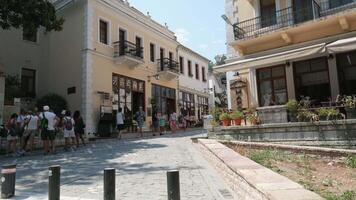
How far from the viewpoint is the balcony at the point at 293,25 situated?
14195 millimetres

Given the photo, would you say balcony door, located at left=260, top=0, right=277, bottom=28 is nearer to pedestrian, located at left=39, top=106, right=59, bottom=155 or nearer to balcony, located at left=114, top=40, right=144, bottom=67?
balcony, located at left=114, top=40, right=144, bottom=67

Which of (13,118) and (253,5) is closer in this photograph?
(13,118)

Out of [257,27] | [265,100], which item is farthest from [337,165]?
[257,27]

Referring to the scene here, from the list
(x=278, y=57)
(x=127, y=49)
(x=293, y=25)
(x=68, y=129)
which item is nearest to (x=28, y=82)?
(x=127, y=49)

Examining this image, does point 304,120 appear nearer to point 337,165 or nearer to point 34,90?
point 337,165

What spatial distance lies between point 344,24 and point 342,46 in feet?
8.13

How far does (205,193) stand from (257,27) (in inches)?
467

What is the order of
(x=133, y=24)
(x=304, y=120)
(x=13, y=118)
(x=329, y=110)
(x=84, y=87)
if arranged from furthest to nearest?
1. (x=133, y=24)
2. (x=84, y=87)
3. (x=13, y=118)
4. (x=304, y=120)
5. (x=329, y=110)

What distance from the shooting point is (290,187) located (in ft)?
14.8

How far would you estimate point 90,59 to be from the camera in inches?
855

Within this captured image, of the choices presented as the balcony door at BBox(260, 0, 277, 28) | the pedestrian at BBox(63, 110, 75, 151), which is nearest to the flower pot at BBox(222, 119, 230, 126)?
the balcony door at BBox(260, 0, 277, 28)

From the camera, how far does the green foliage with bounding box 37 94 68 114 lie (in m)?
21.0

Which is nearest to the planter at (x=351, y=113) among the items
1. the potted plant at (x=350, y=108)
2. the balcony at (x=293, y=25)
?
the potted plant at (x=350, y=108)

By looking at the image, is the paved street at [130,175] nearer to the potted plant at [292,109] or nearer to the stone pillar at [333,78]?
the potted plant at [292,109]
